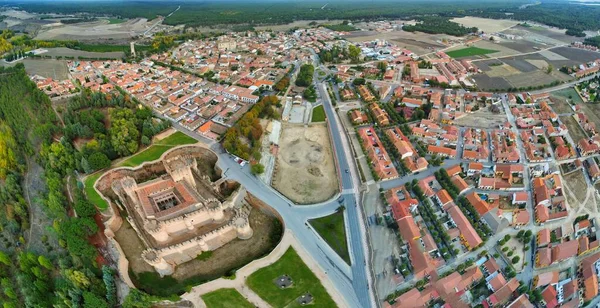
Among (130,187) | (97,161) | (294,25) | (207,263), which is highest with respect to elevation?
(294,25)

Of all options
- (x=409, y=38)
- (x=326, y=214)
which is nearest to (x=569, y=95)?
(x=409, y=38)

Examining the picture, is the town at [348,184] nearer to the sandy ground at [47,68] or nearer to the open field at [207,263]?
the open field at [207,263]

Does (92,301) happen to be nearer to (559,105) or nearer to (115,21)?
(559,105)

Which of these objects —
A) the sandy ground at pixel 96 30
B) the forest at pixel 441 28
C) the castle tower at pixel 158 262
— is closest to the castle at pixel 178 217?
the castle tower at pixel 158 262

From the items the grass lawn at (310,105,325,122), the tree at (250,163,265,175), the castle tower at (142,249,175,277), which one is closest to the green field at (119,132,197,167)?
the tree at (250,163,265,175)

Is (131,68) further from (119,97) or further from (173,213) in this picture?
(173,213)

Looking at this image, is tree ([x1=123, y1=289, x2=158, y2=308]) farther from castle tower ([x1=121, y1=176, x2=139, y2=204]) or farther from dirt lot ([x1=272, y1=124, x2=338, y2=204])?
dirt lot ([x1=272, y1=124, x2=338, y2=204])

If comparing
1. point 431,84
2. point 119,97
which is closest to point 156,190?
point 119,97
